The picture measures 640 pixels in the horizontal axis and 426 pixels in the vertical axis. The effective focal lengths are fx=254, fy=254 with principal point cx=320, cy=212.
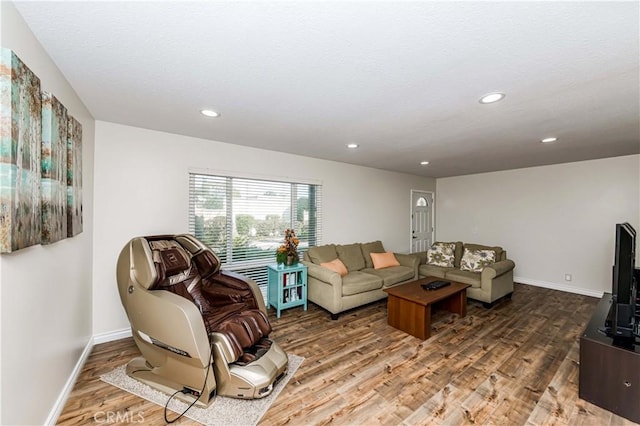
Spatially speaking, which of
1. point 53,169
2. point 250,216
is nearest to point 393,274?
point 250,216

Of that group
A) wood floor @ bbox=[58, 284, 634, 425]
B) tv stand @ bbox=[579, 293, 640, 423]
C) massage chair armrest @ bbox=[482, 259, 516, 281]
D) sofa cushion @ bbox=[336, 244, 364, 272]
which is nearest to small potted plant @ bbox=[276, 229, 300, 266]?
wood floor @ bbox=[58, 284, 634, 425]

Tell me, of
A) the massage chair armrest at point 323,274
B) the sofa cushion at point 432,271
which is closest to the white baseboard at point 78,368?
the massage chair armrest at point 323,274

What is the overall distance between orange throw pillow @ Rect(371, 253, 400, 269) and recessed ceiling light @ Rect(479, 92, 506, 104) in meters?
2.86

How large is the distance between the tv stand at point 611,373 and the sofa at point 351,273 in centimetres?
212

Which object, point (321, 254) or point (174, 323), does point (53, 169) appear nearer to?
point (174, 323)

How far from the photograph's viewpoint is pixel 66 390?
6.02 ft

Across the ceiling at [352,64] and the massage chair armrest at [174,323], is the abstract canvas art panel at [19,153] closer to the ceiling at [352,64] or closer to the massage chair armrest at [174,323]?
the ceiling at [352,64]

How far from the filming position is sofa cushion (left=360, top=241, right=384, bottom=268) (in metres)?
4.42

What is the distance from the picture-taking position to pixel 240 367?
6.23 feet

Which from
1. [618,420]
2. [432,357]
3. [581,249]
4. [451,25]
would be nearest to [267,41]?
[451,25]

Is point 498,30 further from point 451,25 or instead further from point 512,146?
point 512,146

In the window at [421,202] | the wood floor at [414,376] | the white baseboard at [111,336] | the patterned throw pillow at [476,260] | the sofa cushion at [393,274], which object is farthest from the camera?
the window at [421,202]

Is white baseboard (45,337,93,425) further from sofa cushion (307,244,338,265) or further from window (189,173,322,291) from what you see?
sofa cushion (307,244,338,265)

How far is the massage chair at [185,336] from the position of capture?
1795mm
